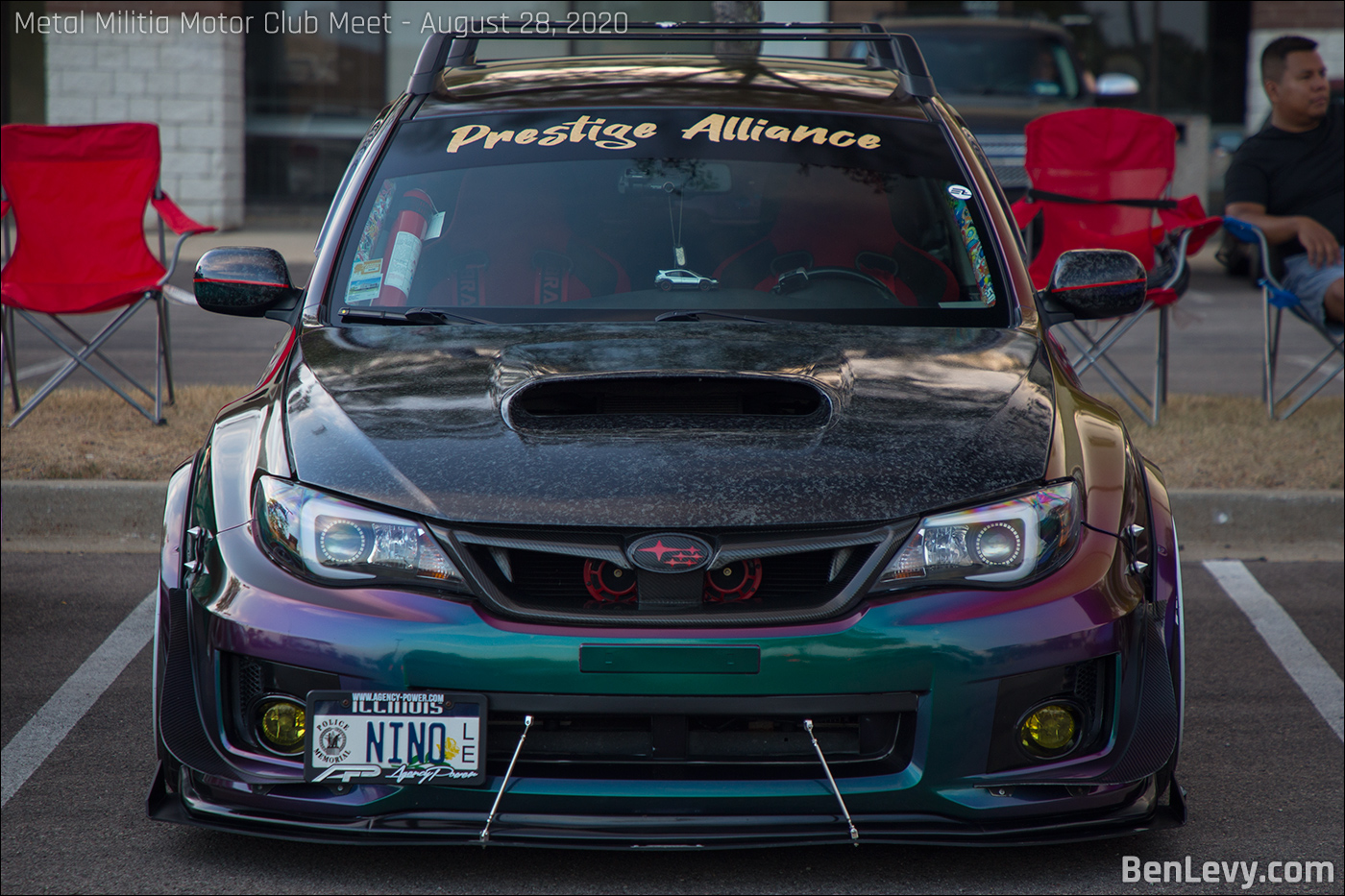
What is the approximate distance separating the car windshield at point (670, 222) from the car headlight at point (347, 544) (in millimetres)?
866

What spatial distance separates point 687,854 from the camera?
2.99 meters

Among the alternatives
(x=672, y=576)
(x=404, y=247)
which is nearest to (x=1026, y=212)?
(x=404, y=247)

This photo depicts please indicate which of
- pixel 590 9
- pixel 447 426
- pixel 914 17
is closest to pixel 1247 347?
pixel 914 17

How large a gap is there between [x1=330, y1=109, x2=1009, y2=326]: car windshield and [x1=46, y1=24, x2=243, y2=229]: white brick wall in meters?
13.5

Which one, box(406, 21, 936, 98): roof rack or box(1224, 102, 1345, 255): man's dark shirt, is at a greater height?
box(406, 21, 936, 98): roof rack

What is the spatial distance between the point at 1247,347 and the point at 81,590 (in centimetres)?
801

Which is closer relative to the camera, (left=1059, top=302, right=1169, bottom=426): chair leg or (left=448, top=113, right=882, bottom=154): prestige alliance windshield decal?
(left=448, top=113, right=882, bottom=154): prestige alliance windshield decal

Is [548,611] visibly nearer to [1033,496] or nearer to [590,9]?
[1033,496]

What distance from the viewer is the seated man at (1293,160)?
23.4ft

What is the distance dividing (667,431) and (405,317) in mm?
921

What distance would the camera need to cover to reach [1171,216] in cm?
727

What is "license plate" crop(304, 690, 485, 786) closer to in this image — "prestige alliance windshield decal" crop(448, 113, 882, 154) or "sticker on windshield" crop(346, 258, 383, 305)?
"sticker on windshield" crop(346, 258, 383, 305)

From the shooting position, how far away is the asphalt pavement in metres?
2.86

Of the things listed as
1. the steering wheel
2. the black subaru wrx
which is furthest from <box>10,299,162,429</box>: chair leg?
the steering wheel
